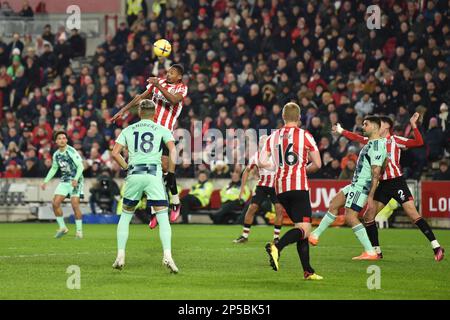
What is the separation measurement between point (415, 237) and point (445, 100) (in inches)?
250

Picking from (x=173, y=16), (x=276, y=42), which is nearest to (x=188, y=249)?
(x=276, y=42)

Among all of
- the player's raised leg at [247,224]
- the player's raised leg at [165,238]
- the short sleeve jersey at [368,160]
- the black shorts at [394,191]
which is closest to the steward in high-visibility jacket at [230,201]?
the player's raised leg at [247,224]

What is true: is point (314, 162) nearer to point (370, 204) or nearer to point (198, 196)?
point (370, 204)

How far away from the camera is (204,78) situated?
29750 millimetres

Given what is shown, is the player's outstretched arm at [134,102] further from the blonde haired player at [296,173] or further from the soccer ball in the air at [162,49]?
the blonde haired player at [296,173]

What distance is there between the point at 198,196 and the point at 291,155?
49.9 feet

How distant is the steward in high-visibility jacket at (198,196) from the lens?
26938 millimetres

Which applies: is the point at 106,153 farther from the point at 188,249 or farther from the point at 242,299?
the point at 242,299

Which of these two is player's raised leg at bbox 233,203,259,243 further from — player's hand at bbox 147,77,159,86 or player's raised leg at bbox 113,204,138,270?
player's raised leg at bbox 113,204,138,270

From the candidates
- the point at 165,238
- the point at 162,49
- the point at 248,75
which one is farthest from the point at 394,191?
the point at 248,75

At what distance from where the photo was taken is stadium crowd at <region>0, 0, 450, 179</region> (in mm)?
26531

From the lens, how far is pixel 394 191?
15523 mm

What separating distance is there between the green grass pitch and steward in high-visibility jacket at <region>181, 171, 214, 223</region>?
20.4 ft

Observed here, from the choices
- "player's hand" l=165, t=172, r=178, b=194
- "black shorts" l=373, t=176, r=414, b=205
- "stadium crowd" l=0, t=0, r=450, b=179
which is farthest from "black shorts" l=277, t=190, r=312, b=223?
"stadium crowd" l=0, t=0, r=450, b=179
